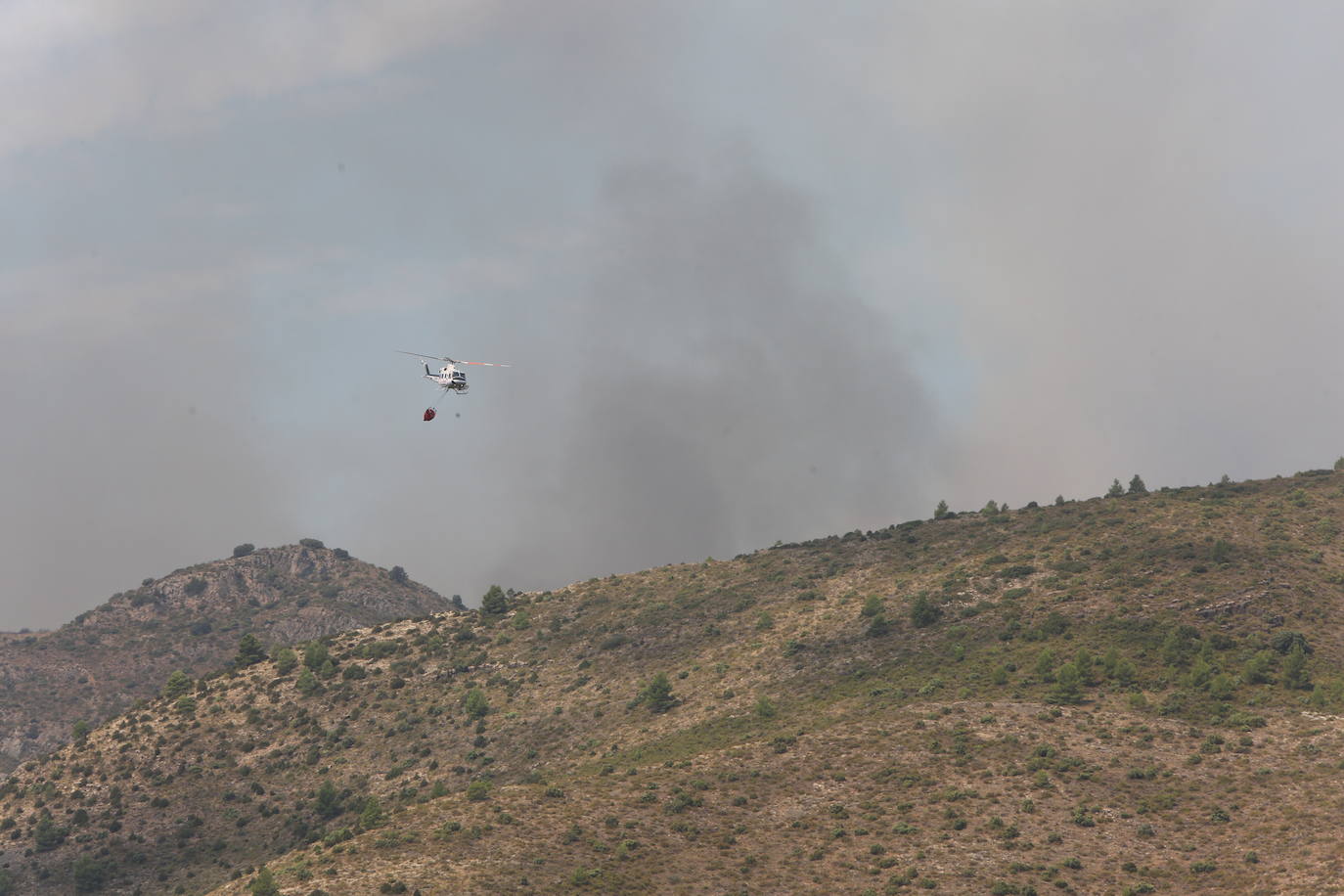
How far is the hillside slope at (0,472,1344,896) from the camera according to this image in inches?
3386

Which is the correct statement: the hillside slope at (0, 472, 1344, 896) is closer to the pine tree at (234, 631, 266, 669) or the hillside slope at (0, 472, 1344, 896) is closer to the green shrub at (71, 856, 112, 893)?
the green shrub at (71, 856, 112, 893)

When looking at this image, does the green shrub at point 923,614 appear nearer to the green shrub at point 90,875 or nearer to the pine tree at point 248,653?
the green shrub at point 90,875

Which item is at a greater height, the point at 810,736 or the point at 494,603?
the point at 494,603

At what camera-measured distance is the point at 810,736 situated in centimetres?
10750

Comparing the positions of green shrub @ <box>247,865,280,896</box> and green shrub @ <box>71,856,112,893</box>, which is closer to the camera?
green shrub @ <box>247,865,280,896</box>

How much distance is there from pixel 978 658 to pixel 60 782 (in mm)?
99066

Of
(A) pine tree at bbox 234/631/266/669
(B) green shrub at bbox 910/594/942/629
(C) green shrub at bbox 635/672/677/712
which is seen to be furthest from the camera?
(A) pine tree at bbox 234/631/266/669

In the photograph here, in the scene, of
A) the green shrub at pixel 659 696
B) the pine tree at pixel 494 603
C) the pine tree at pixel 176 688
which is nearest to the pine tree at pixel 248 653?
the pine tree at pixel 176 688

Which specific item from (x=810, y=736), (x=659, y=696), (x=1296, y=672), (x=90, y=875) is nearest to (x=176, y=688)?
(x=90, y=875)

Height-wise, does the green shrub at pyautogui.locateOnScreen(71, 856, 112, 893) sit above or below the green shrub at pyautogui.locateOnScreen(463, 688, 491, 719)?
below

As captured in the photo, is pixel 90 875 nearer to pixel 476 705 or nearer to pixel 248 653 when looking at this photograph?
pixel 476 705

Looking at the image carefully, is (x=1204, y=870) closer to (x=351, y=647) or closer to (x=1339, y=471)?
(x=1339, y=471)

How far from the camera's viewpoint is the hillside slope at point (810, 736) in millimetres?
86000

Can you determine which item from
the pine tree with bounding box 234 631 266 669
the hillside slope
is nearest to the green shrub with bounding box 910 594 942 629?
the hillside slope
